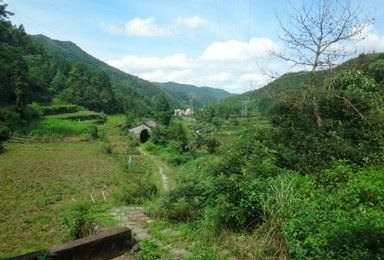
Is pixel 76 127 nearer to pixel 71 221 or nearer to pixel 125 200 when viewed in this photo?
pixel 125 200

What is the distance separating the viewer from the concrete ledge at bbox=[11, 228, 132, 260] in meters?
3.40

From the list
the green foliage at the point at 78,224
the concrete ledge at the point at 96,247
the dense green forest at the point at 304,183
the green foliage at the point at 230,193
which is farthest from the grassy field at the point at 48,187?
the dense green forest at the point at 304,183

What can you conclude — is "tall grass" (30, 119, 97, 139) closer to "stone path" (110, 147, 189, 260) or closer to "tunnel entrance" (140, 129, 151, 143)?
"tunnel entrance" (140, 129, 151, 143)

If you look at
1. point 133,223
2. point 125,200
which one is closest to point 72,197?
point 125,200

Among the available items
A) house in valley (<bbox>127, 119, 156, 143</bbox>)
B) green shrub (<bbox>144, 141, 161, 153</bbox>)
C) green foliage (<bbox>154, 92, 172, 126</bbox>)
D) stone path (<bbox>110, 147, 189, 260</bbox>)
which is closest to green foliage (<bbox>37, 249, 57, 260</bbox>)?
stone path (<bbox>110, 147, 189, 260</bbox>)

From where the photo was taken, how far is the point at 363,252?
2.20 meters

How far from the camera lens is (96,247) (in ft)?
12.4

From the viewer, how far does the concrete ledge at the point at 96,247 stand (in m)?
3.40

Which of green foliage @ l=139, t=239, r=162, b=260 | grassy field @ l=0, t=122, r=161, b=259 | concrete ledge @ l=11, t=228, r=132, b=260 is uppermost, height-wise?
concrete ledge @ l=11, t=228, r=132, b=260

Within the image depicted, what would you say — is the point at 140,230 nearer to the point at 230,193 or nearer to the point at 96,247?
the point at 96,247

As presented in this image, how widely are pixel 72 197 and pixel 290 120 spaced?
33.6 ft

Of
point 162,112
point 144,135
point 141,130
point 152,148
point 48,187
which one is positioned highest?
point 162,112

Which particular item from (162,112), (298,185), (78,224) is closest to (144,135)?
(162,112)

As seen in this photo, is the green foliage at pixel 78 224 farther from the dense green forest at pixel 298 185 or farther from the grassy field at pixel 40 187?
the dense green forest at pixel 298 185
